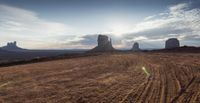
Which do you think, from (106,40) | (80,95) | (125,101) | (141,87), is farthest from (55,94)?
(106,40)

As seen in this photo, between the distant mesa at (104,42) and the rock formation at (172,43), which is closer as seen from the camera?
the rock formation at (172,43)

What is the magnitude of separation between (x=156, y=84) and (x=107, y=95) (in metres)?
3.74

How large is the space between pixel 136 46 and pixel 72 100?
174 m

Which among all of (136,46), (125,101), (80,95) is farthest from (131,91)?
(136,46)

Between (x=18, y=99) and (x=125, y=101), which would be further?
(x=18, y=99)

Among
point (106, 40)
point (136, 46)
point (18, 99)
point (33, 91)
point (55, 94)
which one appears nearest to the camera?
point (18, 99)

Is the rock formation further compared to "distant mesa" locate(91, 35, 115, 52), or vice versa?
"distant mesa" locate(91, 35, 115, 52)

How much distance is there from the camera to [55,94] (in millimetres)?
11742

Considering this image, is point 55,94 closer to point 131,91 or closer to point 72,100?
point 72,100

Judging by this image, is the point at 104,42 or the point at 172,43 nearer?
the point at 172,43

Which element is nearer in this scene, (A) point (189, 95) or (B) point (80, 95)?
(A) point (189, 95)

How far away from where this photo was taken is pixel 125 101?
32.7 feet

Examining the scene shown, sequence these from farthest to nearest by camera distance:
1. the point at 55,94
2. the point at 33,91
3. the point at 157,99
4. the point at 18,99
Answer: the point at 33,91 → the point at 55,94 → the point at 18,99 → the point at 157,99

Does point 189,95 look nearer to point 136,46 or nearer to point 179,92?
point 179,92
